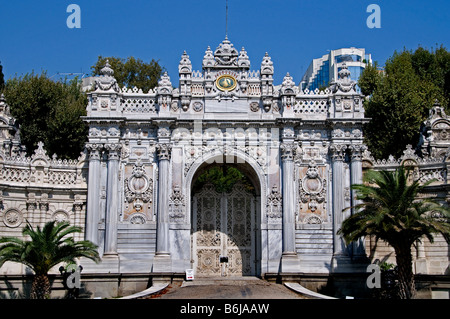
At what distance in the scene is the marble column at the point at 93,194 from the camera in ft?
97.2

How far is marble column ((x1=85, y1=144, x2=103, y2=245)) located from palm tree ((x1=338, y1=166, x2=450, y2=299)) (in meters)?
11.4

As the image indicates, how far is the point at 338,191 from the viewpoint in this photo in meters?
30.2

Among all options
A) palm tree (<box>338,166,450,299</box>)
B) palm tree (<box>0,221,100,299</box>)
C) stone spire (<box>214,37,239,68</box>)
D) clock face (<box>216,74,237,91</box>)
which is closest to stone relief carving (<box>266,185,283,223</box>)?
palm tree (<box>338,166,450,299</box>)

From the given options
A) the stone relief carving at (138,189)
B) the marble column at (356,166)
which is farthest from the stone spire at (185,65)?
the marble column at (356,166)

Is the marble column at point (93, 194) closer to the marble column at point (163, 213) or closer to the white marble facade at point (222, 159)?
the white marble facade at point (222, 159)

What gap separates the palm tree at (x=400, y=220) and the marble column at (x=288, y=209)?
3.66 meters

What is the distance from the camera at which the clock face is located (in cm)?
3109

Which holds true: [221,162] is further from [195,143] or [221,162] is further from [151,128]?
[151,128]

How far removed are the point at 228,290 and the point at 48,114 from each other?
77.0 feet

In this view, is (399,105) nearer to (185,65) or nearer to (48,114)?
(185,65)

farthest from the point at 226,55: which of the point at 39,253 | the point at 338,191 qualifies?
the point at 39,253

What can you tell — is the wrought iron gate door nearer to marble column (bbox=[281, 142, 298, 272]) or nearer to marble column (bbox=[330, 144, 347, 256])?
marble column (bbox=[281, 142, 298, 272])

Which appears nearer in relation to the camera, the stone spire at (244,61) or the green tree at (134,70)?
the stone spire at (244,61)
